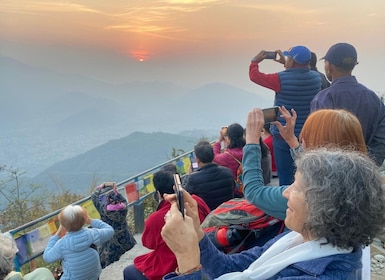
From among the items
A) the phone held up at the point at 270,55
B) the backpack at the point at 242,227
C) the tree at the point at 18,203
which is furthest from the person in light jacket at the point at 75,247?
the tree at the point at 18,203

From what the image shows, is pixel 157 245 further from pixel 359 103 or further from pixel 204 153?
pixel 359 103

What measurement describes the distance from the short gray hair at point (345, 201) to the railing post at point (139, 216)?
448 centimetres

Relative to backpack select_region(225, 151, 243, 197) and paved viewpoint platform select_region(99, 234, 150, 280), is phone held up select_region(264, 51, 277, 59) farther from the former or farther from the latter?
paved viewpoint platform select_region(99, 234, 150, 280)

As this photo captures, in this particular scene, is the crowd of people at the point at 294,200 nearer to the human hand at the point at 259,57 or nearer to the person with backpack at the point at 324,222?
the person with backpack at the point at 324,222

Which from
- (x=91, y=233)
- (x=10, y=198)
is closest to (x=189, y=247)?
(x=91, y=233)

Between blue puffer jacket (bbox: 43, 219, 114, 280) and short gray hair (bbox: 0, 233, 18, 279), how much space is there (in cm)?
123

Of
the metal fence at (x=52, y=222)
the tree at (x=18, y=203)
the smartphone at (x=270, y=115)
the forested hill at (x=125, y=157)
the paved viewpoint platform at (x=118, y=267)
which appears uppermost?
the smartphone at (x=270, y=115)

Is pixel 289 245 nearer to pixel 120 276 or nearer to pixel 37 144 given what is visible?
pixel 120 276

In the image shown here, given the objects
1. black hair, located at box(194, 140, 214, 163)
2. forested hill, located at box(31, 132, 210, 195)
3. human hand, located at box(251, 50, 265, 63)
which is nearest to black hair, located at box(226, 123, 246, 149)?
black hair, located at box(194, 140, 214, 163)

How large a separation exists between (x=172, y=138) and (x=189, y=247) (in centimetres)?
8469

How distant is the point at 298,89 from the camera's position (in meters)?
3.70

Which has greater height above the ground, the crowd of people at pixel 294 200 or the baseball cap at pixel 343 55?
the baseball cap at pixel 343 55

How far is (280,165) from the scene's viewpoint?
11.9 ft

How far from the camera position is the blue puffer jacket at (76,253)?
3.10 m
